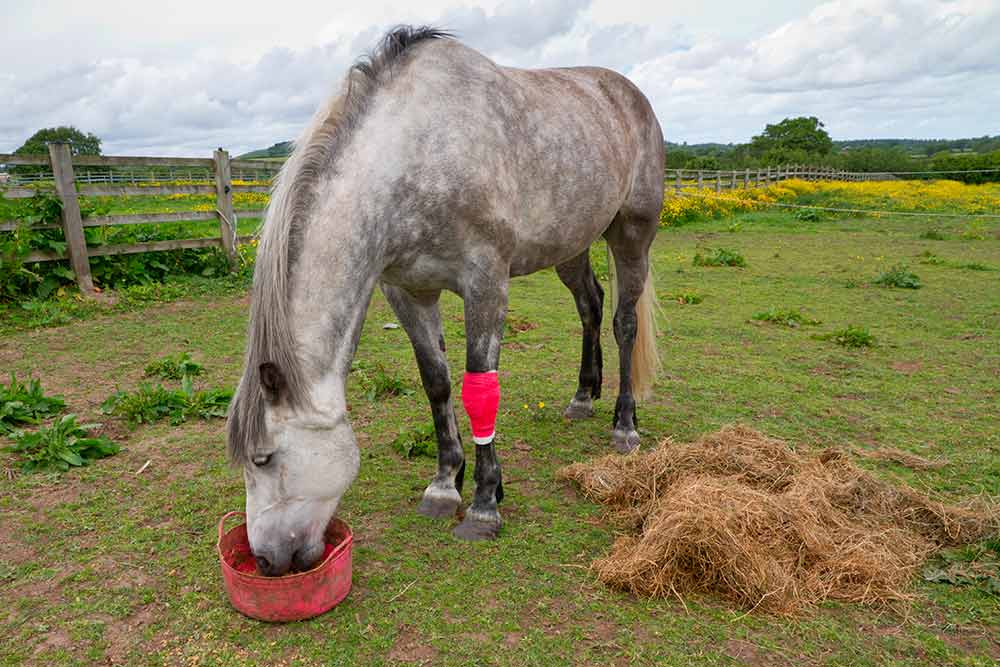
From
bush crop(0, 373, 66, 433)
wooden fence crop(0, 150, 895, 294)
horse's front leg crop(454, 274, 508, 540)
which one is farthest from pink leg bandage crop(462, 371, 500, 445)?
wooden fence crop(0, 150, 895, 294)

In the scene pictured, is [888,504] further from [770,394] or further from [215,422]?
[215,422]

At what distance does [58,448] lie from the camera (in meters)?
3.68

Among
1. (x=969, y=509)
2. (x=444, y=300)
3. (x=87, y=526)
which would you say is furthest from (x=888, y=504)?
(x=444, y=300)

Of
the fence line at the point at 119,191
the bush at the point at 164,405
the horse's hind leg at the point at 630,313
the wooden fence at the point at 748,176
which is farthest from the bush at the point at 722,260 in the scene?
the wooden fence at the point at 748,176

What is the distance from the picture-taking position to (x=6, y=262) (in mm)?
7039

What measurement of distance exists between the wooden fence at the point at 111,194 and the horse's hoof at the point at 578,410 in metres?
5.13

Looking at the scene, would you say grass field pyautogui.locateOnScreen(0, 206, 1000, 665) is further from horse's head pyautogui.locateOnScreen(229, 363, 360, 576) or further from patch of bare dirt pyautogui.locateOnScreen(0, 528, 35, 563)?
horse's head pyautogui.locateOnScreen(229, 363, 360, 576)

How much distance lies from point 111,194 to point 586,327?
7.18m

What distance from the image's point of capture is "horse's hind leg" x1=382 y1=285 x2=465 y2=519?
3232 millimetres

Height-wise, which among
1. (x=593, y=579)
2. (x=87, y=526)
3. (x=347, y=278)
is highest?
(x=347, y=278)

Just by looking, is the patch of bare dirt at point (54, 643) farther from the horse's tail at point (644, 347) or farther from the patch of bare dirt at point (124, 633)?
the horse's tail at point (644, 347)

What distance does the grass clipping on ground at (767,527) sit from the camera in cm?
255

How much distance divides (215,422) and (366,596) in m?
2.35

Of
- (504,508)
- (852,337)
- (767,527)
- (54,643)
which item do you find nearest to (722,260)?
(852,337)
